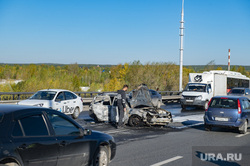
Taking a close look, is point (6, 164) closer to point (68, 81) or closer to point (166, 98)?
point (166, 98)

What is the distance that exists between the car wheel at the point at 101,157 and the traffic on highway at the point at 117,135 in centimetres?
2

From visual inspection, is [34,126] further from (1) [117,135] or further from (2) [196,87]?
(2) [196,87]

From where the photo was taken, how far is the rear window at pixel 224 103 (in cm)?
1325

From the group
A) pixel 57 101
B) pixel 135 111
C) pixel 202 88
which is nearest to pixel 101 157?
pixel 135 111

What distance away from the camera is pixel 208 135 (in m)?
12.6

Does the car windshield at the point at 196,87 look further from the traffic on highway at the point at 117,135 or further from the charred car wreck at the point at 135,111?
the charred car wreck at the point at 135,111

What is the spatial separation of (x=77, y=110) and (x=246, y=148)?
380 inches

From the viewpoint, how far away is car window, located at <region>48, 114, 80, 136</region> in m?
5.60

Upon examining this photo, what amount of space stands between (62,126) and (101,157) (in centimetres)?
114

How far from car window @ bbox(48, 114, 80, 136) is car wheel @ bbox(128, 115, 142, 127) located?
7947 millimetres

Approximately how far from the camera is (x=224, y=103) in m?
13.5

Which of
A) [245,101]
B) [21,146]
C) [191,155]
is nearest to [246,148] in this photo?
[191,155]

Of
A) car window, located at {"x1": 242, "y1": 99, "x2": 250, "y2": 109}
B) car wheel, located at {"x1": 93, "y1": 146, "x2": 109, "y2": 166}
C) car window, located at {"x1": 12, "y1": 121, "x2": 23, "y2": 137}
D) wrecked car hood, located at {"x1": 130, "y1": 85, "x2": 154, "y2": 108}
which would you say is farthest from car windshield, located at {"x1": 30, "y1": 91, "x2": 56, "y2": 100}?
car window, located at {"x1": 12, "y1": 121, "x2": 23, "y2": 137}

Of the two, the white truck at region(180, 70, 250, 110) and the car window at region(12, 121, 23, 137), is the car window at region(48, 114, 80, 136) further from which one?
the white truck at region(180, 70, 250, 110)
